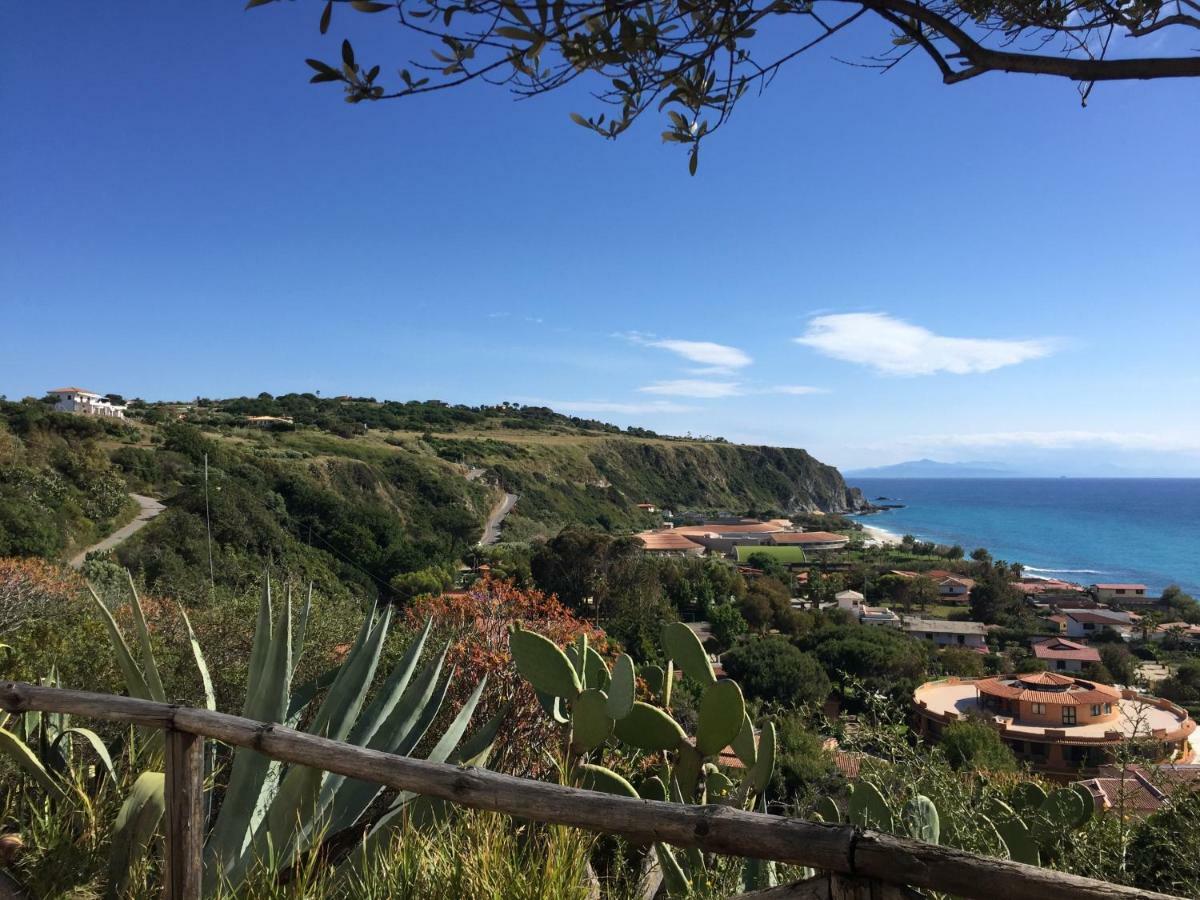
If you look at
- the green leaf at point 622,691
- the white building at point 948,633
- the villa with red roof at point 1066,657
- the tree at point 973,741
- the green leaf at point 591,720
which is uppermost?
the green leaf at point 622,691

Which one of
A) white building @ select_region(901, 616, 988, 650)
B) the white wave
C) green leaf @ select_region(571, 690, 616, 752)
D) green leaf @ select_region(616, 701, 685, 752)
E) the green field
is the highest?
green leaf @ select_region(571, 690, 616, 752)

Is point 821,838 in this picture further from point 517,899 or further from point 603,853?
point 603,853

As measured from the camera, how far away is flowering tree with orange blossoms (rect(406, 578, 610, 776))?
4.02m

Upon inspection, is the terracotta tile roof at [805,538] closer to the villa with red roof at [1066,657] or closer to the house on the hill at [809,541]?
the house on the hill at [809,541]

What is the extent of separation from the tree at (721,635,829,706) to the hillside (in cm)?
1138

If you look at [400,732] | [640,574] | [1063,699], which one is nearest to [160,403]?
[640,574]

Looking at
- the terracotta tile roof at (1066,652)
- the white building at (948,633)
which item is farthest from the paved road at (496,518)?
the terracotta tile roof at (1066,652)

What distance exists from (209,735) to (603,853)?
5.70 ft

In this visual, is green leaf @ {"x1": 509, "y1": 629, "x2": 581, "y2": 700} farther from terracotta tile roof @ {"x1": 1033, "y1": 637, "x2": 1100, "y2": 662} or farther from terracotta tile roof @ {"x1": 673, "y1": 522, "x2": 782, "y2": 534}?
terracotta tile roof @ {"x1": 673, "y1": 522, "x2": 782, "y2": 534}

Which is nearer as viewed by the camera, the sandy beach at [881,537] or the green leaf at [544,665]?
the green leaf at [544,665]

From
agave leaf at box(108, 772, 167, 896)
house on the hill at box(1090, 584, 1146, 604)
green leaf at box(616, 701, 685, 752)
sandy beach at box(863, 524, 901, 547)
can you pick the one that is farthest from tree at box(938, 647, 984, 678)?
sandy beach at box(863, 524, 901, 547)

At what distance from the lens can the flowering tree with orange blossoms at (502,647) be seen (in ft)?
13.2

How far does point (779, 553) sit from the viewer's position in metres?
54.8

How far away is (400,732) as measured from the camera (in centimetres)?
302
